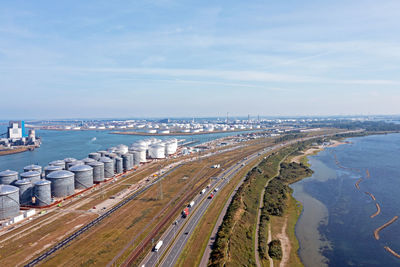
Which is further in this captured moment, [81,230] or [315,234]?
[315,234]

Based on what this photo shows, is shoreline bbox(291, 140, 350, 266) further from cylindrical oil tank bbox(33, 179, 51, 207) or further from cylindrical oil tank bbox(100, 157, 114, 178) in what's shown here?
cylindrical oil tank bbox(100, 157, 114, 178)

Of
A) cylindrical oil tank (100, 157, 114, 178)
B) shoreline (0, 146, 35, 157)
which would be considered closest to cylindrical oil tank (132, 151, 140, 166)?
cylindrical oil tank (100, 157, 114, 178)

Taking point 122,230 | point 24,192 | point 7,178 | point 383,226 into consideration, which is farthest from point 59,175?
point 383,226

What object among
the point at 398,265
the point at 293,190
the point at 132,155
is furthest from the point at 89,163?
the point at 398,265

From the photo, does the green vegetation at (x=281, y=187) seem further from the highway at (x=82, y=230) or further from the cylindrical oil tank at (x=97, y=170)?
the cylindrical oil tank at (x=97, y=170)

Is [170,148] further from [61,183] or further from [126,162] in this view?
[61,183]

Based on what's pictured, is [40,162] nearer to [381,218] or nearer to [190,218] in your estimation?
[190,218]

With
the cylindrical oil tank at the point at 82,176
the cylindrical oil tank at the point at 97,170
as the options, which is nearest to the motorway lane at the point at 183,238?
the cylindrical oil tank at the point at 82,176
